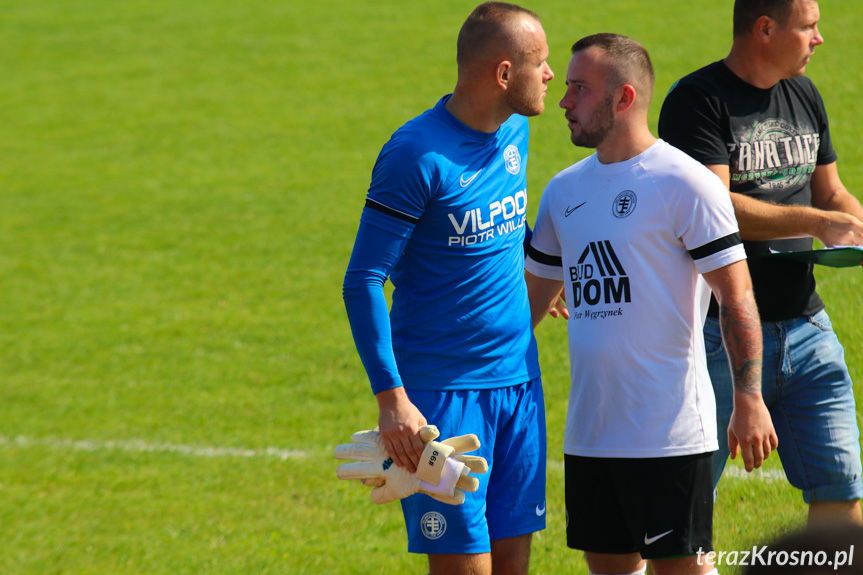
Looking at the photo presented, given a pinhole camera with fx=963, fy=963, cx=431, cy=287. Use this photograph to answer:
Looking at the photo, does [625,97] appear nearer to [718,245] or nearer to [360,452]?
[718,245]

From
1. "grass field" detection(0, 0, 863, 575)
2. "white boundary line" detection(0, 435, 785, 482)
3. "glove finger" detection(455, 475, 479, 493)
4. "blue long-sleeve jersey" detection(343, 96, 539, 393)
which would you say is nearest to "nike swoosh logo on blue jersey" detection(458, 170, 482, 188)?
"blue long-sleeve jersey" detection(343, 96, 539, 393)

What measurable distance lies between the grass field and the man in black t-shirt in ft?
1.54

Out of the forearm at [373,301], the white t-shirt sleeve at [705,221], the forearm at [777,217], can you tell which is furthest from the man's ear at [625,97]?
the forearm at [373,301]

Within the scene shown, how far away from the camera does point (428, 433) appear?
11.0 feet

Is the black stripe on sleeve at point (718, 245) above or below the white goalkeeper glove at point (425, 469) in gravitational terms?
above

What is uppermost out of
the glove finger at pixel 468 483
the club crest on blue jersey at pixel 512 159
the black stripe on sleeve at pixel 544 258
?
the club crest on blue jersey at pixel 512 159

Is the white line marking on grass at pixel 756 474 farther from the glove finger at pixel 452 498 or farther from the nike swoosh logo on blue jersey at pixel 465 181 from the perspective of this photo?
the nike swoosh logo on blue jersey at pixel 465 181

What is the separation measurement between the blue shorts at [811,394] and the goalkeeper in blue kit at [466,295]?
0.78m

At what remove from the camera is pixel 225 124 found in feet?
57.8

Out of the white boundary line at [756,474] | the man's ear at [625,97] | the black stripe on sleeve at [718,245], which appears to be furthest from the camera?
the white boundary line at [756,474]

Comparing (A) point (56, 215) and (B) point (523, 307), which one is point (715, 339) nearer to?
(B) point (523, 307)

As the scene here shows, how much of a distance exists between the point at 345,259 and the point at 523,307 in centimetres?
833

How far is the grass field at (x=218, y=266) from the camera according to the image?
6.21 m

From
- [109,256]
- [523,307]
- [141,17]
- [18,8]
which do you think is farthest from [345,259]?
[18,8]
